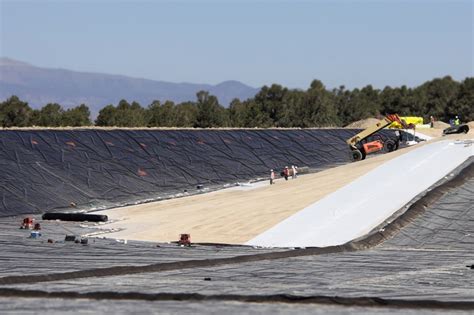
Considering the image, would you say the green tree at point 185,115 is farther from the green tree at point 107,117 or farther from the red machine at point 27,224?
the red machine at point 27,224

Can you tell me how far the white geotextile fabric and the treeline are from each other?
5619 cm

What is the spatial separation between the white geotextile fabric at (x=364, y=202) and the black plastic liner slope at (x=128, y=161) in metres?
11.5

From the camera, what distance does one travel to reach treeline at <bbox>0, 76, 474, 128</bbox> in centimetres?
9956

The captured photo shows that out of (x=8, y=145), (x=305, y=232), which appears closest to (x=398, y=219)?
(x=305, y=232)

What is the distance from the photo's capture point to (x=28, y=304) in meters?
18.5

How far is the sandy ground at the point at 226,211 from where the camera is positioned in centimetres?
3362

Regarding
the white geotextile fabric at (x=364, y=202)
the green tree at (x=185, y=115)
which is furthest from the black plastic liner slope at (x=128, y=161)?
the green tree at (x=185, y=115)

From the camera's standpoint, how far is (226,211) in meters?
38.5

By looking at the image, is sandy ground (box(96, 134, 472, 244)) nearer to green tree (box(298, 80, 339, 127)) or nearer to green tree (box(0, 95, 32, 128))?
green tree (box(0, 95, 32, 128))

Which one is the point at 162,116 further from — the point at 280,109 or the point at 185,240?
the point at 185,240

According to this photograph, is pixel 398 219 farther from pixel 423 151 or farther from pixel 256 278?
pixel 423 151

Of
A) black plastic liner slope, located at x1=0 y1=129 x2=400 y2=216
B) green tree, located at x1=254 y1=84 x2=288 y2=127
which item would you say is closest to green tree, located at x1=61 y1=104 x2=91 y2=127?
green tree, located at x1=254 y1=84 x2=288 y2=127

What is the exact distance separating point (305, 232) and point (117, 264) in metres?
9.26

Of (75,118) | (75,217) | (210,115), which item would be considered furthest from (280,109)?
(75,217)
